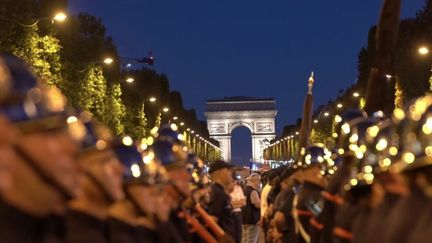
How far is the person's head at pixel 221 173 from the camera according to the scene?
502 inches

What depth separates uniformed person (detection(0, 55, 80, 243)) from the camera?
4.21 metres

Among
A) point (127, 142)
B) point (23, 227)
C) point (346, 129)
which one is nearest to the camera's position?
point (23, 227)

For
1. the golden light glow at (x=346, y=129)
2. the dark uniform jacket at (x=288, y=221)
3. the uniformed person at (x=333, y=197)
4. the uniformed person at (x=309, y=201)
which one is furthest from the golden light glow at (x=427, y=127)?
the dark uniform jacket at (x=288, y=221)

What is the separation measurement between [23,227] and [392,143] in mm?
2561

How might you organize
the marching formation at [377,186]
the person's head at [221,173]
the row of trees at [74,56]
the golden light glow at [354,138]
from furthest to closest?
the row of trees at [74,56] → the person's head at [221,173] → the golden light glow at [354,138] → the marching formation at [377,186]

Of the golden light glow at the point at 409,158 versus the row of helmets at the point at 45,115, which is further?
the golden light glow at the point at 409,158

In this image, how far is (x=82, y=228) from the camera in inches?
209

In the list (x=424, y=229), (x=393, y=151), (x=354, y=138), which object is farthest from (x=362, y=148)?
(x=424, y=229)

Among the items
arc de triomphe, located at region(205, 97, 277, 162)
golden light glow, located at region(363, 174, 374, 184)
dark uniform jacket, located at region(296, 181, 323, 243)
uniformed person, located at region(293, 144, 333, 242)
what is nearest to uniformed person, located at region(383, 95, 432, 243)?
golden light glow, located at region(363, 174, 374, 184)

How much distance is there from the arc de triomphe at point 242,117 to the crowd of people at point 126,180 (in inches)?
5189

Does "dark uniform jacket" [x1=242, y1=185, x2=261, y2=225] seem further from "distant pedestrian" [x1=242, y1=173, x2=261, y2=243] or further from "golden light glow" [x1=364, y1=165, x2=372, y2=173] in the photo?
"golden light glow" [x1=364, y1=165, x2=372, y2=173]

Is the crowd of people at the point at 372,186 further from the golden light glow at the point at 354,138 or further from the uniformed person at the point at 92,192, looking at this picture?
the uniformed person at the point at 92,192

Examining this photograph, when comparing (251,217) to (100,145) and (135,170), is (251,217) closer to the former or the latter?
(135,170)

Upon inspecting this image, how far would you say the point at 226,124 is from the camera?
147125 mm
